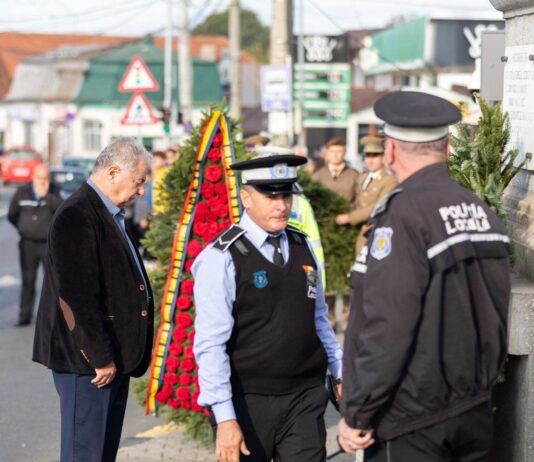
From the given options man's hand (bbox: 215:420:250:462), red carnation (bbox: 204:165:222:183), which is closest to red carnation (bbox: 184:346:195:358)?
red carnation (bbox: 204:165:222:183)

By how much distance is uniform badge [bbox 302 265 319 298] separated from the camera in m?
4.81

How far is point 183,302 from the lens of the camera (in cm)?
723

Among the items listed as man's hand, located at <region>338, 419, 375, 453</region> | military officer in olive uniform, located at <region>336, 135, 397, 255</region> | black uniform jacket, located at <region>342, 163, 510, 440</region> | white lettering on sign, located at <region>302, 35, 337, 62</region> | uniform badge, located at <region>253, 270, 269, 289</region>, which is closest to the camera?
black uniform jacket, located at <region>342, 163, 510, 440</region>

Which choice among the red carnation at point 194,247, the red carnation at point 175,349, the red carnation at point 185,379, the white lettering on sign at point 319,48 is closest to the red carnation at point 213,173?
the red carnation at point 194,247

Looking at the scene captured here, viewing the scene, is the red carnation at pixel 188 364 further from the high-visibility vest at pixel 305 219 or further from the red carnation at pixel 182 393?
the high-visibility vest at pixel 305 219

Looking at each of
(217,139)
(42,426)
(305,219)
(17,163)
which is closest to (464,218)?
(217,139)

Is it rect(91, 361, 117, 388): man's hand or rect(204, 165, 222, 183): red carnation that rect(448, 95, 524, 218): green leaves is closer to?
rect(91, 361, 117, 388): man's hand

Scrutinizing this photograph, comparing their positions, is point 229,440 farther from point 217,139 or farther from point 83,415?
point 217,139

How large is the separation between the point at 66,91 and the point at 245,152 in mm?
60189

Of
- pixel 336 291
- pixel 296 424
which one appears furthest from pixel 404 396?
pixel 336 291

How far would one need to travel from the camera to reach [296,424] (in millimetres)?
4766

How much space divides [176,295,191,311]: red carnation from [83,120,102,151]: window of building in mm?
58306

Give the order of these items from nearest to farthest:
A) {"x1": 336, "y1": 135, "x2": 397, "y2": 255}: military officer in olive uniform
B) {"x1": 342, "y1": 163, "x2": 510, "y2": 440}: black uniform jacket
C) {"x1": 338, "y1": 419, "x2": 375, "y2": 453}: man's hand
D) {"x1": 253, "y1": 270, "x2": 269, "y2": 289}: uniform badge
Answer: {"x1": 342, "y1": 163, "x2": 510, "y2": 440}: black uniform jacket < {"x1": 338, "y1": 419, "x2": 375, "y2": 453}: man's hand < {"x1": 253, "y1": 270, "x2": 269, "y2": 289}: uniform badge < {"x1": 336, "y1": 135, "x2": 397, "y2": 255}: military officer in olive uniform

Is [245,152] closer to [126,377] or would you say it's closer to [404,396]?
[126,377]
